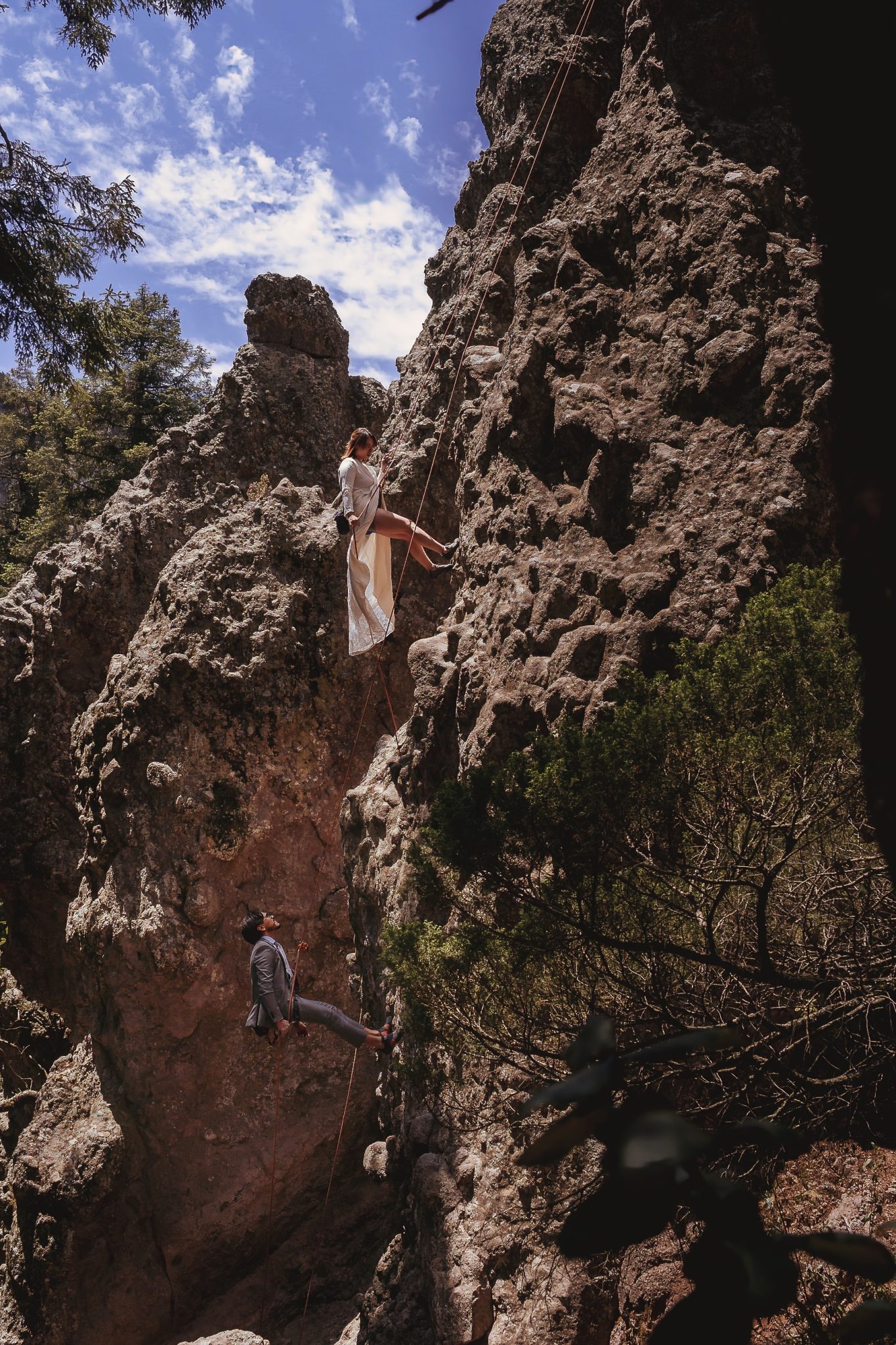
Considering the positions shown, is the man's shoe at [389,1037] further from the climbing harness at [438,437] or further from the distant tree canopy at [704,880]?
the distant tree canopy at [704,880]

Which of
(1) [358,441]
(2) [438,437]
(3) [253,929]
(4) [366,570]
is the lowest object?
(3) [253,929]

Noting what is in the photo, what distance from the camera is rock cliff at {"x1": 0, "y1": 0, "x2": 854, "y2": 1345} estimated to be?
448 centimetres

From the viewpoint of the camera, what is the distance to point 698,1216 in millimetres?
774

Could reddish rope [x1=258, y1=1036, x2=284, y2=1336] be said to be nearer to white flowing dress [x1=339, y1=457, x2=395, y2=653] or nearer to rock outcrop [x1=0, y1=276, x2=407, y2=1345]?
rock outcrop [x1=0, y1=276, x2=407, y2=1345]

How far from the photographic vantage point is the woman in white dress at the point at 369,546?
6.80 metres

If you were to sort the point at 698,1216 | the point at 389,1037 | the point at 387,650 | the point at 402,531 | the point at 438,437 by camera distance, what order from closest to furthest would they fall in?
1. the point at 698,1216
2. the point at 389,1037
3. the point at 402,531
4. the point at 438,437
5. the point at 387,650

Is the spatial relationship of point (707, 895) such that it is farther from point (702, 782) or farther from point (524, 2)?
point (524, 2)

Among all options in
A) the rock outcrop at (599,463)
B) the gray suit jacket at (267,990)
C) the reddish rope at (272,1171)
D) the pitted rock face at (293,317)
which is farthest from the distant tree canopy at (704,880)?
the pitted rock face at (293,317)

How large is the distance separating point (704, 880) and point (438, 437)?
5.54 metres

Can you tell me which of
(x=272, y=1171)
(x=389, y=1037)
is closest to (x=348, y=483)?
(x=389, y=1037)

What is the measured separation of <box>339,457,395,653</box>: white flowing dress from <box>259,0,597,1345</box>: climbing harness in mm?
79

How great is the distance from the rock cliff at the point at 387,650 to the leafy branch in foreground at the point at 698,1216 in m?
3.35

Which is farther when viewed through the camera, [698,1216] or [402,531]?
[402,531]

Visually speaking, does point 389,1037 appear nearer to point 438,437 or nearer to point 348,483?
point 348,483
